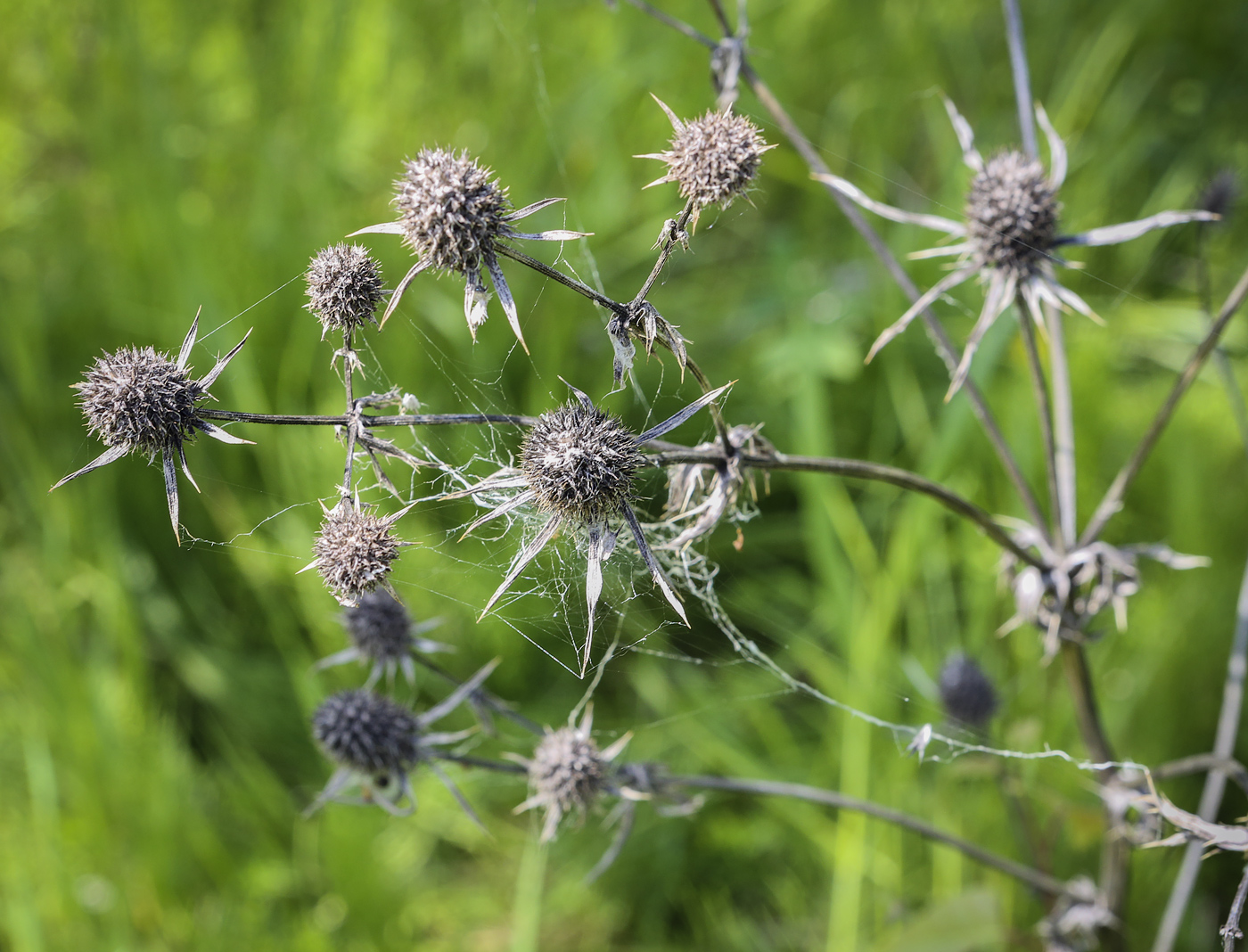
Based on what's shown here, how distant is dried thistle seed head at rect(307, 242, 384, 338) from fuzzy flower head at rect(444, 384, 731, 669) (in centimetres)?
22

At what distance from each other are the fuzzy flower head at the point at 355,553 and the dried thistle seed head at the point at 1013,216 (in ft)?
2.99

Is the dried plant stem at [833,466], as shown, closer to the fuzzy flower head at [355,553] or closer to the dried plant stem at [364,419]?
the dried plant stem at [364,419]

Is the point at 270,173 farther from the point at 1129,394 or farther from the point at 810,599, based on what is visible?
the point at 1129,394

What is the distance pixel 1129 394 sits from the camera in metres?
2.94

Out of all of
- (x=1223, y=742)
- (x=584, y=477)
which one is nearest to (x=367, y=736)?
(x=584, y=477)

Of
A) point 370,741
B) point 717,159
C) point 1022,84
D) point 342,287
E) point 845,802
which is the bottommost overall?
point 845,802

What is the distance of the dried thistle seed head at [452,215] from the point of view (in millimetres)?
920

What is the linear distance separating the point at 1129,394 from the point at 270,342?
2.80 m

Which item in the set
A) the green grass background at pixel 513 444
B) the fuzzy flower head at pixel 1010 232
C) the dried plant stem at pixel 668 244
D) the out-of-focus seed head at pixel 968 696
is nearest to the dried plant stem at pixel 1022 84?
the fuzzy flower head at pixel 1010 232

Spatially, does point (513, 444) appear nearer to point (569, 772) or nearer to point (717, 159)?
point (569, 772)

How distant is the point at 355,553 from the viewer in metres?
→ 0.92

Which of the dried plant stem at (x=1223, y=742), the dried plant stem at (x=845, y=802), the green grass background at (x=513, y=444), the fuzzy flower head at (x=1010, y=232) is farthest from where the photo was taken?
the green grass background at (x=513, y=444)

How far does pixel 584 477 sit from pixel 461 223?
0.29 m

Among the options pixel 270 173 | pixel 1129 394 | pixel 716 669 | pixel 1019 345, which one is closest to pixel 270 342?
pixel 270 173
